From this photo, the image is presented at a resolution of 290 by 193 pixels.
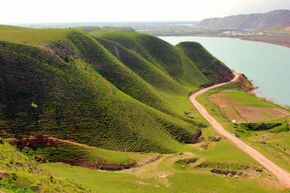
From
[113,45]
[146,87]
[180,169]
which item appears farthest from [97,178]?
[113,45]

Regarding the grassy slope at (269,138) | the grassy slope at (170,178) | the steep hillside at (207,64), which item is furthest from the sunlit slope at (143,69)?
the grassy slope at (170,178)

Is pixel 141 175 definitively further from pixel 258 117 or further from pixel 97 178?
pixel 258 117

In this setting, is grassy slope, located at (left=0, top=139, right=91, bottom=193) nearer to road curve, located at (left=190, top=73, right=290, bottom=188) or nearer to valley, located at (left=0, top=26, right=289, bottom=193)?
valley, located at (left=0, top=26, right=289, bottom=193)

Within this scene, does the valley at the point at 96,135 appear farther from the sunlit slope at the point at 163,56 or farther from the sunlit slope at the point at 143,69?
the sunlit slope at the point at 163,56

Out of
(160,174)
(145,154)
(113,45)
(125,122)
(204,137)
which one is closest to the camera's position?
(160,174)

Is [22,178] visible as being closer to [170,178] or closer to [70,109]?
[170,178]

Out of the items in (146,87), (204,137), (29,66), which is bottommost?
(204,137)

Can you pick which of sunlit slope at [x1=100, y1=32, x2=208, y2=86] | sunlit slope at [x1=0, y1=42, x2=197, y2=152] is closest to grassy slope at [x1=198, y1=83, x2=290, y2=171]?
sunlit slope at [x1=0, y1=42, x2=197, y2=152]
